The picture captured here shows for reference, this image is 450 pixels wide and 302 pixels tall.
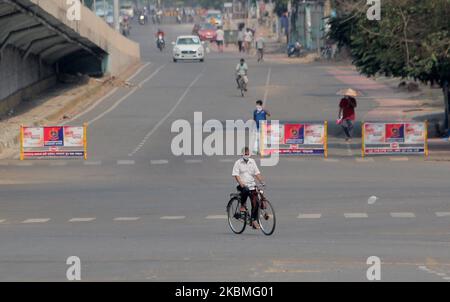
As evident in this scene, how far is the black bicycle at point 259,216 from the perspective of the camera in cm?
2325

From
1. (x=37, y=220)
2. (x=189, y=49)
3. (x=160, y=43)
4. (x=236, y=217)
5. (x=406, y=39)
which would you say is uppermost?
(x=160, y=43)

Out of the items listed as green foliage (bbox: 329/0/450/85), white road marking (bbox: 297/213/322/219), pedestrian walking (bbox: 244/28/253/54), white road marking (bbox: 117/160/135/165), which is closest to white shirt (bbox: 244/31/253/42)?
pedestrian walking (bbox: 244/28/253/54)

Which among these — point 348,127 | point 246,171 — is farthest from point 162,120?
point 246,171

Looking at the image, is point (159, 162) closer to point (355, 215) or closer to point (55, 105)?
point (355, 215)

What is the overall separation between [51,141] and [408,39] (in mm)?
11381

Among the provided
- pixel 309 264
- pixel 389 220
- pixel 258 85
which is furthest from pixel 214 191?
pixel 258 85

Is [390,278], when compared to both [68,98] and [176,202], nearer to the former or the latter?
[176,202]

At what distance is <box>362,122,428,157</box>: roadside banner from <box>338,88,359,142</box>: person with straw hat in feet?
10.8

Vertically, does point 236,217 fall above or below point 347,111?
below

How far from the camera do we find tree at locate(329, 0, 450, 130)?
38.7 metres

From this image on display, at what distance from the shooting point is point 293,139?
A: 39.0m

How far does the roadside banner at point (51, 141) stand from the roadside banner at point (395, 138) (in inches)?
336

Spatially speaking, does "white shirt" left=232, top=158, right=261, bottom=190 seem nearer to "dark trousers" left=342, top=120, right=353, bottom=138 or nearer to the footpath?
the footpath

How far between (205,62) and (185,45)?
1646mm
